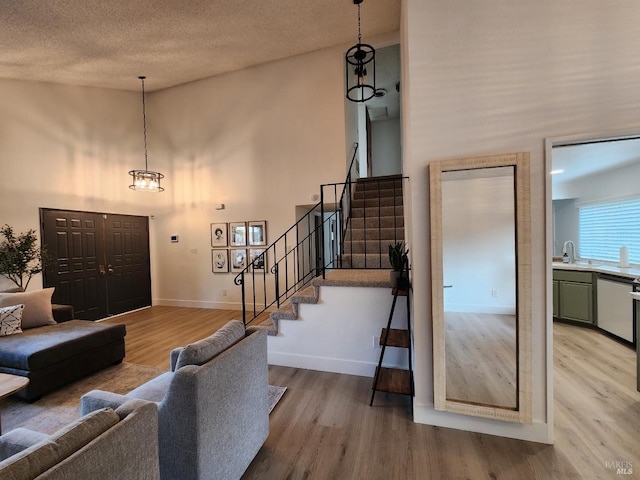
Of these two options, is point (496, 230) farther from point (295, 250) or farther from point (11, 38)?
point (11, 38)

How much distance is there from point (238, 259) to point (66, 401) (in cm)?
345

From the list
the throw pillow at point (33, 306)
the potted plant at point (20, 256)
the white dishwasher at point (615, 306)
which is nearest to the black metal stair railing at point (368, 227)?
the white dishwasher at point (615, 306)

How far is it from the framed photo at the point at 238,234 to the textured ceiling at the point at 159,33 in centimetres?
309

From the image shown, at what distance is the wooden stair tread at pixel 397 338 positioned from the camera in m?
2.45

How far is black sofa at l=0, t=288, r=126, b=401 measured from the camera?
8.56 ft

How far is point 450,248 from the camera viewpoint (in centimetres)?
221

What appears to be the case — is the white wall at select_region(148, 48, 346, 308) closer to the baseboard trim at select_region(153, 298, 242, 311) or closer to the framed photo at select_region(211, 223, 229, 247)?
the baseboard trim at select_region(153, 298, 242, 311)

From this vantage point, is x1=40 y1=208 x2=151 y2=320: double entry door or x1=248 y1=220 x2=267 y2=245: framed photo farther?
x1=248 y1=220 x2=267 y2=245: framed photo

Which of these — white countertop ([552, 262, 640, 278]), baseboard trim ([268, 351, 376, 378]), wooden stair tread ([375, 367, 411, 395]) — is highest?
white countertop ([552, 262, 640, 278])

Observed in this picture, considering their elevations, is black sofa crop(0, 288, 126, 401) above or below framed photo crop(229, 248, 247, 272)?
below

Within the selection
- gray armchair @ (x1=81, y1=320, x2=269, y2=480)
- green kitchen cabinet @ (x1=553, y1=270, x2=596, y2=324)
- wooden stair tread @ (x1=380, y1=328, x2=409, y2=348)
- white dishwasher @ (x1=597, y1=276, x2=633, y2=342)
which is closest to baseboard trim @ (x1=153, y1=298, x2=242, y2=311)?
wooden stair tread @ (x1=380, y1=328, x2=409, y2=348)

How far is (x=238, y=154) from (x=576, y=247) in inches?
259

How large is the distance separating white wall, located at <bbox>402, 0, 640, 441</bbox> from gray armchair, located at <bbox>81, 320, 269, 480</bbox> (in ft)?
4.23

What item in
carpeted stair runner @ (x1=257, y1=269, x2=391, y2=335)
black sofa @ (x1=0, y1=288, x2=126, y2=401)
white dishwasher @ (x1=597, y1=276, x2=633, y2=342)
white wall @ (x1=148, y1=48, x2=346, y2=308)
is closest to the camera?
black sofa @ (x1=0, y1=288, x2=126, y2=401)
